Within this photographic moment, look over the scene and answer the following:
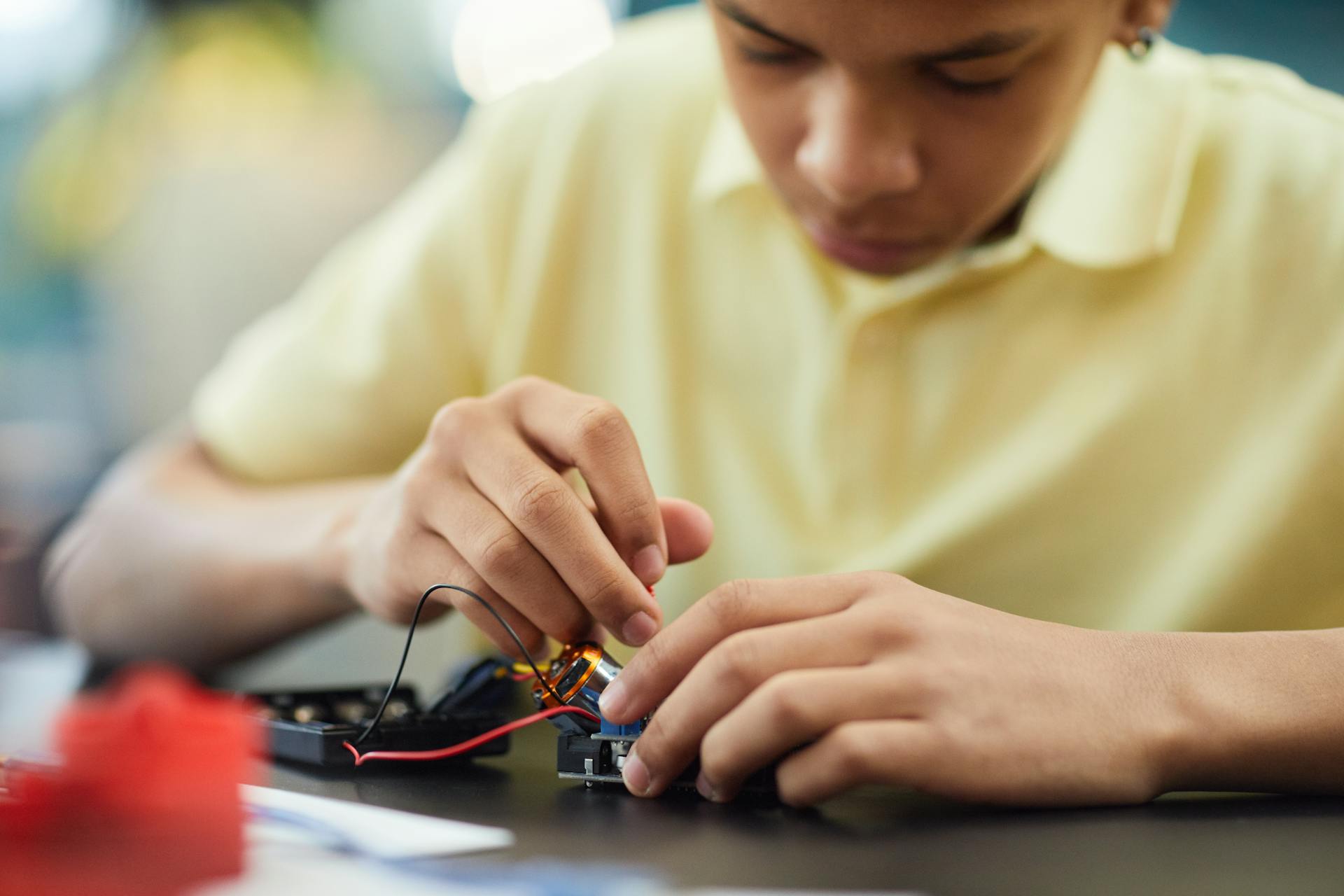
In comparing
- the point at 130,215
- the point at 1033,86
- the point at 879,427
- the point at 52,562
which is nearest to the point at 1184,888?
the point at 1033,86

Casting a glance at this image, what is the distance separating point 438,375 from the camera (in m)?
1.22

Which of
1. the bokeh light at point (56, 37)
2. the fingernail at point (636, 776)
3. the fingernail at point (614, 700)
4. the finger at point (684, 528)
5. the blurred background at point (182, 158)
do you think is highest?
the bokeh light at point (56, 37)

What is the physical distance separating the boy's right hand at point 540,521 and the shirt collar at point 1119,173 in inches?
15.7

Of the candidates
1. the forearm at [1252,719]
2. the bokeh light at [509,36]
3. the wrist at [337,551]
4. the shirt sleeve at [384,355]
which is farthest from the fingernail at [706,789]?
the bokeh light at [509,36]

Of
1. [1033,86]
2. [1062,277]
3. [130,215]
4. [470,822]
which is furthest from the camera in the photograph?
[130,215]

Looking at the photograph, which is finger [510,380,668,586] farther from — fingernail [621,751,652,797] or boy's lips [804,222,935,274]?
boy's lips [804,222,935,274]

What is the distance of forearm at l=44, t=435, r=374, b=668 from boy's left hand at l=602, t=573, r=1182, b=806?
539mm

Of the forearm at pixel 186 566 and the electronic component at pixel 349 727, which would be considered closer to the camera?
the electronic component at pixel 349 727

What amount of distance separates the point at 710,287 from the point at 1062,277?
13.0 inches

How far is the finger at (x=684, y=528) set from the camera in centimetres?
73

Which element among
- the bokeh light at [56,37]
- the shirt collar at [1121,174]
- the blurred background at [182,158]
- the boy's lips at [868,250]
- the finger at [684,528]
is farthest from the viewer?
the bokeh light at [56,37]

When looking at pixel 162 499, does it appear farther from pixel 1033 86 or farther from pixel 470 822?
pixel 1033 86

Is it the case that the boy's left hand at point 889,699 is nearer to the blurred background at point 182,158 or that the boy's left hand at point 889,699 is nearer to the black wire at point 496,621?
the black wire at point 496,621

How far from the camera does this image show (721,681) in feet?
1.78
